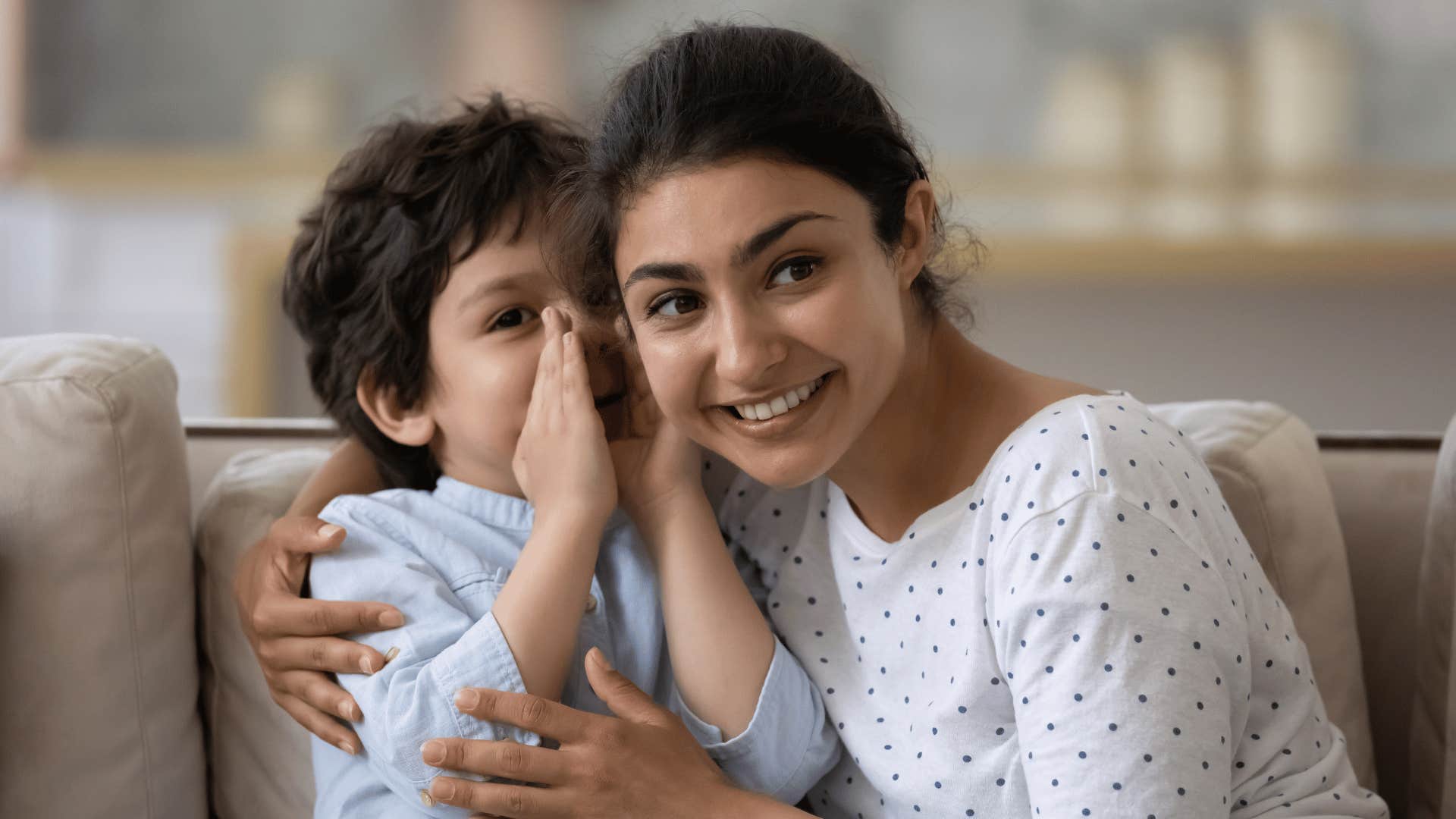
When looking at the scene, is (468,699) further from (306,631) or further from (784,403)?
(784,403)

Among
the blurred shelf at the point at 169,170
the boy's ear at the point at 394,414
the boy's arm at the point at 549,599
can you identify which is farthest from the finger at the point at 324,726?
the blurred shelf at the point at 169,170

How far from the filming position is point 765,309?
115 centimetres

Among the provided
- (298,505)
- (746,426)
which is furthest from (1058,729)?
(298,505)

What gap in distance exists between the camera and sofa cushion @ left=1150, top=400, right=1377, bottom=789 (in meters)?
1.47

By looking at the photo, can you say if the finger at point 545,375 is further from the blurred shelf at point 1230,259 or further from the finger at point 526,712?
the blurred shelf at point 1230,259

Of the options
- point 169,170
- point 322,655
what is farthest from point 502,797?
point 169,170

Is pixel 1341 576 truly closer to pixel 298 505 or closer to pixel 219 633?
pixel 298 505

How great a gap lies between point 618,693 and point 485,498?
0.32m

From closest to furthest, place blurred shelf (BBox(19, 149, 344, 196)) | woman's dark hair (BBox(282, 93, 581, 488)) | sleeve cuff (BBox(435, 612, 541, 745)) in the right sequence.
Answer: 1. sleeve cuff (BBox(435, 612, 541, 745))
2. woman's dark hair (BBox(282, 93, 581, 488))
3. blurred shelf (BBox(19, 149, 344, 196))

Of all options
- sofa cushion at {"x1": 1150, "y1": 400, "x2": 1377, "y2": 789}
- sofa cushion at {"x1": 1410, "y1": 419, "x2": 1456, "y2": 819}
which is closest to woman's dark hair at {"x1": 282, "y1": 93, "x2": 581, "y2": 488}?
sofa cushion at {"x1": 1150, "y1": 400, "x2": 1377, "y2": 789}

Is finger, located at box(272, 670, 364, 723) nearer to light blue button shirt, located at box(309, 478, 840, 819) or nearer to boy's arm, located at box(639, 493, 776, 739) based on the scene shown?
light blue button shirt, located at box(309, 478, 840, 819)

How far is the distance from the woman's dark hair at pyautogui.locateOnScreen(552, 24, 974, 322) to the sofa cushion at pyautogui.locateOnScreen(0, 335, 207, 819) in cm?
62

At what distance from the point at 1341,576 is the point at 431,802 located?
1043 mm

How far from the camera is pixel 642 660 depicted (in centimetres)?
142
